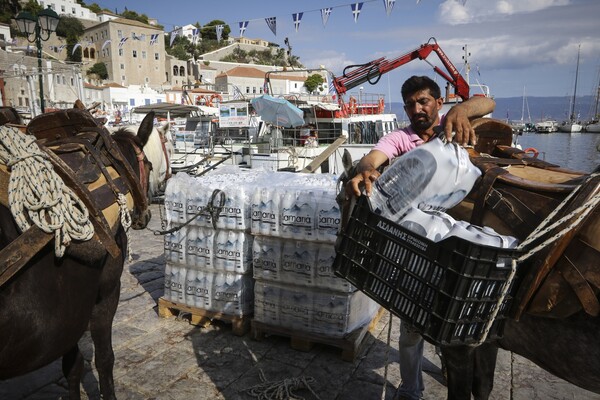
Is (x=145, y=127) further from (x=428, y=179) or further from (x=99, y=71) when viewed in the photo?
(x=99, y=71)

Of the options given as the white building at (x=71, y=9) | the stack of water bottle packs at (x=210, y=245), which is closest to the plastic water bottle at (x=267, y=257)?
the stack of water bottle packs at (x=210, y=245)

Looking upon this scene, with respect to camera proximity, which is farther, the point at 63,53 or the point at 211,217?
the point at 63,53

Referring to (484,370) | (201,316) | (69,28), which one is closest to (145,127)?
(201,316)

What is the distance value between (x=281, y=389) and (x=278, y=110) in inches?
476

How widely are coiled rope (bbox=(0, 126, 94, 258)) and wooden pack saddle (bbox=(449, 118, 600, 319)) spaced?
6.94 feet

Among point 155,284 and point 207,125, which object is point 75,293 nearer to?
point 155,284

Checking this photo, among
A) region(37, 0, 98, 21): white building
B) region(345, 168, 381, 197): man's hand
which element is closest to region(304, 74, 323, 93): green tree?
region(345, 168, 381, 197): man's hand

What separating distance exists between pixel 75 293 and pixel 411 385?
254 centimetres

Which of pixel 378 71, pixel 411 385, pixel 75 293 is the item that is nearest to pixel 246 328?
pixel 411 385

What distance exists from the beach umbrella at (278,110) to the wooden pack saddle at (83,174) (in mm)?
11428

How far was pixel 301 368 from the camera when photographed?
3744 mm

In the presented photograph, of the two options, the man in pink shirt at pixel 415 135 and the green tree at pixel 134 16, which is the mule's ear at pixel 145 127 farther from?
the green tree at pixel 134 16

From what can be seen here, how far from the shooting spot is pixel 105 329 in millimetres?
3021

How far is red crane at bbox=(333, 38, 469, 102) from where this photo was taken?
16.7 metres
